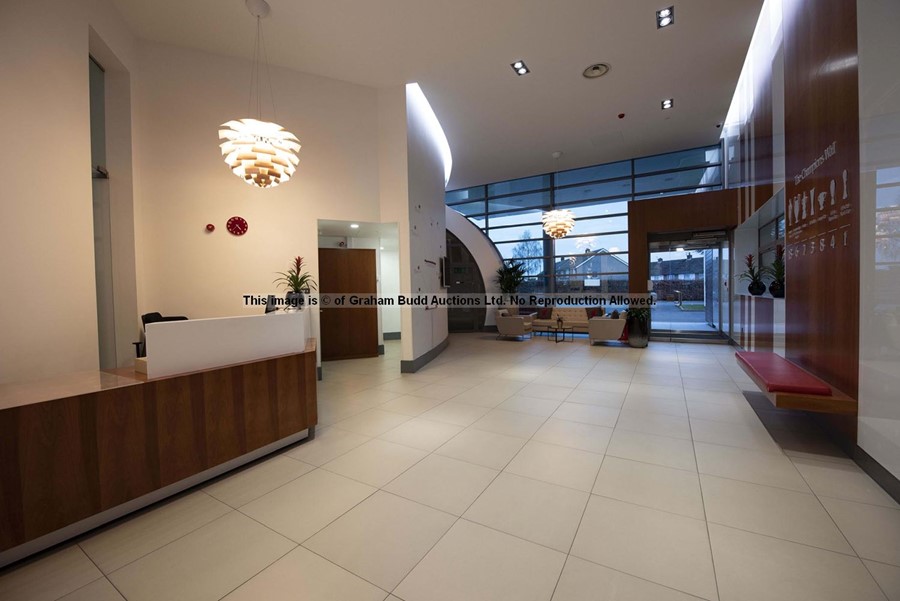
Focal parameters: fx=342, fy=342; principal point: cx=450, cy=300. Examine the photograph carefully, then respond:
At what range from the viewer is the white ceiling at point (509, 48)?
4.25 meters

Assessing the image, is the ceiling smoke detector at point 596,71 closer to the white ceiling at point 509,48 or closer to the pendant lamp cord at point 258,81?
the white ceiling at point 509,48

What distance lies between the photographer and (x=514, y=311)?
10.2 m

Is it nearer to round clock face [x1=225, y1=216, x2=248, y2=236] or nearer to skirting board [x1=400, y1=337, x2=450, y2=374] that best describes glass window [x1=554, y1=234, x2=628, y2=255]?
skirting board [x1=400, y1=337, x2=450, y2=374]

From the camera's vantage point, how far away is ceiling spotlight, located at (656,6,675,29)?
4.32m

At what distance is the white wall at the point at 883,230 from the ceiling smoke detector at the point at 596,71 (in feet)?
10.7

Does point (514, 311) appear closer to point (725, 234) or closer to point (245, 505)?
point (725, 234)

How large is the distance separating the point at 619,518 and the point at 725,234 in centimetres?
867

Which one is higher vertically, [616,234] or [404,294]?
[616,234]

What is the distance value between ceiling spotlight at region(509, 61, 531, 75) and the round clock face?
477cm

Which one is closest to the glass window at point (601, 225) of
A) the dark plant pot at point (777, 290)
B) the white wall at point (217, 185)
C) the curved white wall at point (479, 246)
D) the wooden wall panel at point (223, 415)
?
the curved white wall at point (479, 246)

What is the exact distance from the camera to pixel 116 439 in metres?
2.12

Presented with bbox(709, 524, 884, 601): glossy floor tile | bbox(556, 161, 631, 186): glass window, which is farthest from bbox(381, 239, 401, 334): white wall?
bbox(709, 524, 884, 601): glossy floor tile

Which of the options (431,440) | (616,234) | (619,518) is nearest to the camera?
(619,518)

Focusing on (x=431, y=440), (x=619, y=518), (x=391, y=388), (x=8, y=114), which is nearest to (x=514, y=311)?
(x=391, y=388)
